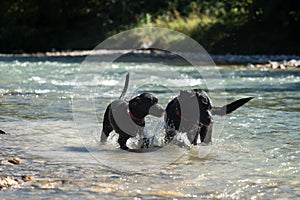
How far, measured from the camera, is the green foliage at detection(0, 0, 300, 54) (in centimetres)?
2927

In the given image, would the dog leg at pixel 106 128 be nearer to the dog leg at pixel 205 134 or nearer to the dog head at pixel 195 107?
the dog head at pixel 195 107

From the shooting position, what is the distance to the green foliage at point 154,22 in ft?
96.0

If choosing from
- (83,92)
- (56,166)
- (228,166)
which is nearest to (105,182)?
(56,166)

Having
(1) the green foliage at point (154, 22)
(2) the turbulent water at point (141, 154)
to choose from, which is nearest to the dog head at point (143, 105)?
(2) the turbulent water at point (141, 154)

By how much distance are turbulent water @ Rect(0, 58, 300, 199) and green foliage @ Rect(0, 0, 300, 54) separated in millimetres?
→ 15117

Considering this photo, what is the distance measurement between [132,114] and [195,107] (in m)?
0.77

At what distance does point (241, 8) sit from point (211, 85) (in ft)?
54.5

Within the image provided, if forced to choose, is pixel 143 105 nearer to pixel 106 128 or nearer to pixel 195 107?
pixel 195 107

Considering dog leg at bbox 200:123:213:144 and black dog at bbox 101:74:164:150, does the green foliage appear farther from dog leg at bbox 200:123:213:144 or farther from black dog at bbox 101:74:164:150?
black dog at bbox 101:74:164:150

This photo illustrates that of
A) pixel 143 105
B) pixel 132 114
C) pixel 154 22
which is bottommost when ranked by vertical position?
pixel 132 114

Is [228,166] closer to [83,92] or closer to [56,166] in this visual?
[56,166]

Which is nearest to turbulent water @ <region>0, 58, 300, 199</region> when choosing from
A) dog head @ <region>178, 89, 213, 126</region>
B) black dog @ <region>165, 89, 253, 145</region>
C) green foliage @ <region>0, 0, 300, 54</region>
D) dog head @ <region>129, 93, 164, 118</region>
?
black dog @ <region>165, 89, 253, 145</region>

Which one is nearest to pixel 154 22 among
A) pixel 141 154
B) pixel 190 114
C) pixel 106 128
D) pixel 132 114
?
pixel 106 128

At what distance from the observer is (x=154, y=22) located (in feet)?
112
